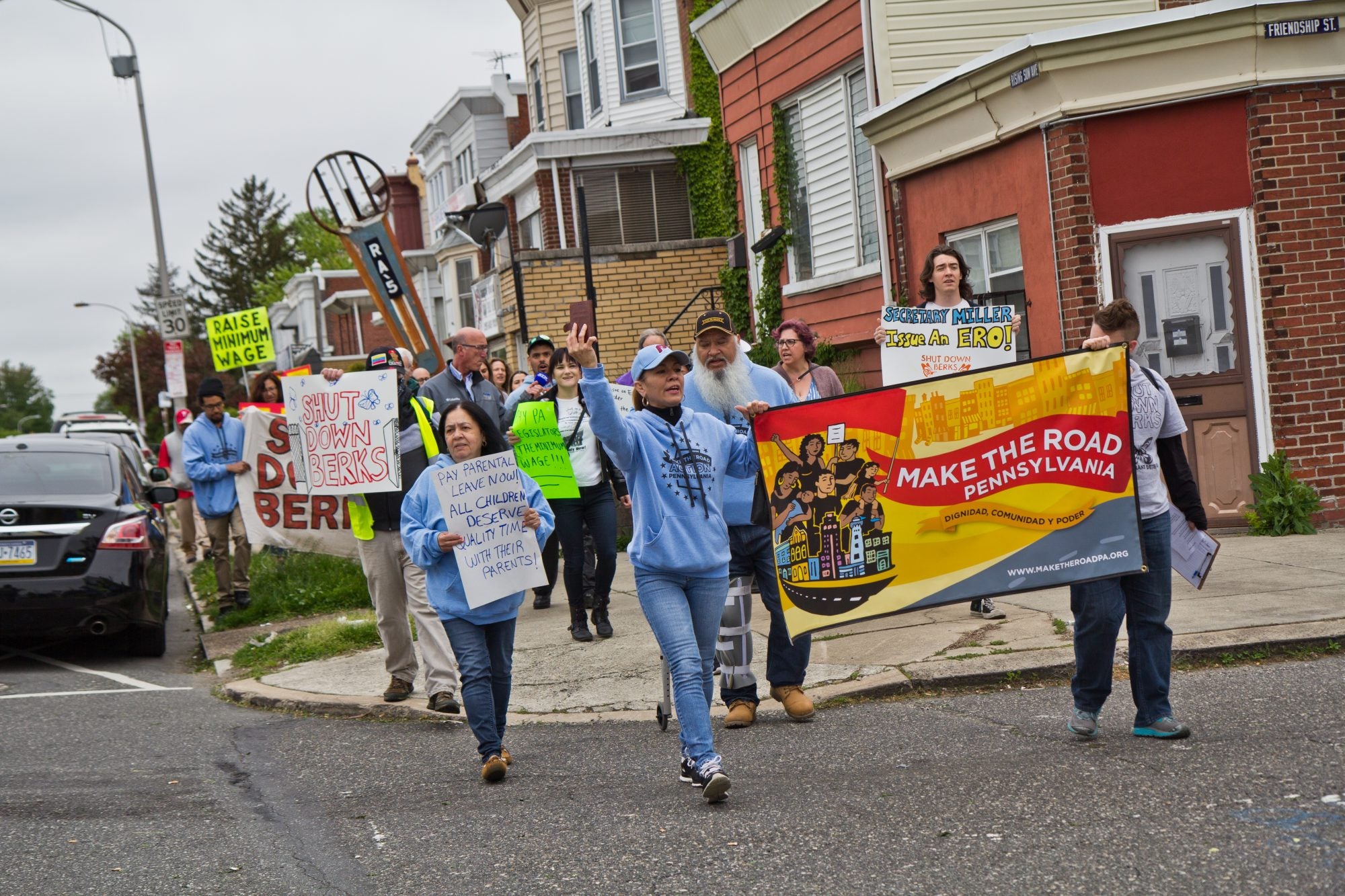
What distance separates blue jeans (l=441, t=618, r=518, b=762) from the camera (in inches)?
253

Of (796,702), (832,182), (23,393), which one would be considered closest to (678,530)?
(796,702)

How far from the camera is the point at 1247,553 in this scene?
33.5 feet

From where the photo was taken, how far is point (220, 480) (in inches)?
492

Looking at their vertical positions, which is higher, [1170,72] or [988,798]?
[1170,72]

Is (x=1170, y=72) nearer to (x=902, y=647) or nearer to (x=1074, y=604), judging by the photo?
(x=902, y=647)

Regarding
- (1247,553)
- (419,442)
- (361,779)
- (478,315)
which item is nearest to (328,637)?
(419,442)

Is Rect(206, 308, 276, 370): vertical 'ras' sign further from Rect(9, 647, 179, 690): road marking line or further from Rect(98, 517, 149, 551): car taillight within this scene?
Rect(98, 517, 149, 551): car taillight

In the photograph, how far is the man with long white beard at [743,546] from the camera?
22.0 ft

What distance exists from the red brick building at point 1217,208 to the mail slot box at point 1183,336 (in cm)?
1

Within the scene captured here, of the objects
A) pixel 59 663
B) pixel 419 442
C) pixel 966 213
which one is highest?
pixel 966 213

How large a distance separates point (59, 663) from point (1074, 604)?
27.1 ft

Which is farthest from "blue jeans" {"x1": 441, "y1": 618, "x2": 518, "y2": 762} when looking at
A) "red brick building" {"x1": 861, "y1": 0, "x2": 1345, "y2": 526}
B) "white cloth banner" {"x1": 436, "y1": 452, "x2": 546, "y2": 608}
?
"red brick building" {"x1": 861, "y1": 0, "x2": 1345, "y2": 526}

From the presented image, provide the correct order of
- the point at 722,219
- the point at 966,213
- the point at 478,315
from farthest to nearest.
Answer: the point at 478,315
the point at 722,219
the point at 966,213

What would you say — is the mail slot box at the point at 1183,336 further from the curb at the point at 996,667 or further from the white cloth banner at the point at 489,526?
the white cloth banner at the point at 489,526
